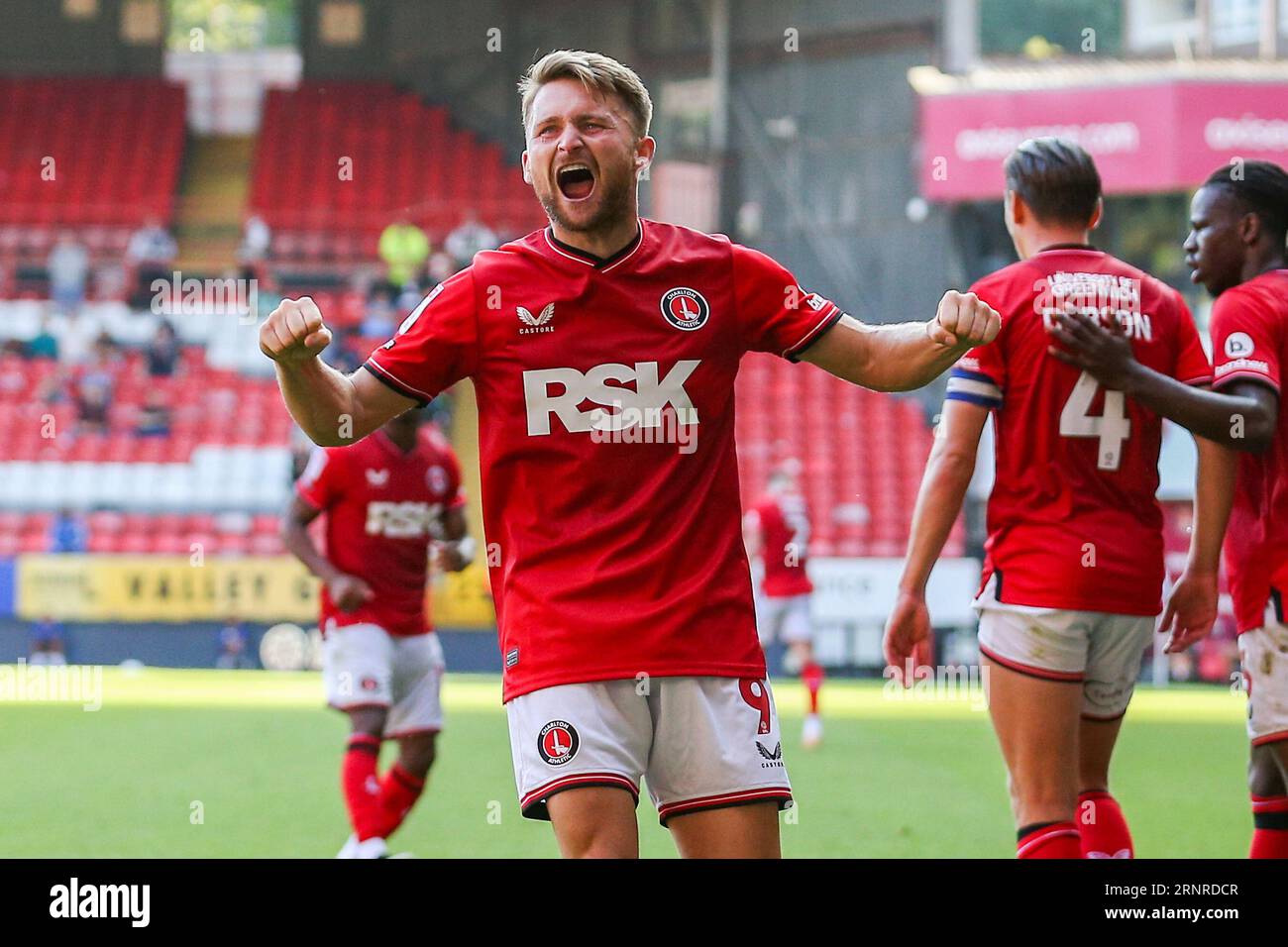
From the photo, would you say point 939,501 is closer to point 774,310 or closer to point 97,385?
point 774,310

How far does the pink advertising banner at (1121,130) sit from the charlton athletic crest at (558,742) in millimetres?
17949

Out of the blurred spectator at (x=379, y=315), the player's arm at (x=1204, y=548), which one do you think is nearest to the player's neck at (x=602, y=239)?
the player's arm at (x=1204, y=548)

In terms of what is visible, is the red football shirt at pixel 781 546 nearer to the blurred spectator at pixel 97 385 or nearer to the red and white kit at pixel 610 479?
the red and white kit at pixel 610 479

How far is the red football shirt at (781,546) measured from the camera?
13.7 metres

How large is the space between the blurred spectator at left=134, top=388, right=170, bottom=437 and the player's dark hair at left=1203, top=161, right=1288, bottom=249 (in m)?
19.1

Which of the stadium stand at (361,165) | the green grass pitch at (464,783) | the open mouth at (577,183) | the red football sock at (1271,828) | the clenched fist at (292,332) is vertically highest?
the stadium stand at (361,165)

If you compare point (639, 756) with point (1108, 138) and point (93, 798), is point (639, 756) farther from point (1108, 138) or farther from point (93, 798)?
point (1108, 138)

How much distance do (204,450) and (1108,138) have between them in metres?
12.2

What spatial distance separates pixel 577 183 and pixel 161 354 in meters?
20.1

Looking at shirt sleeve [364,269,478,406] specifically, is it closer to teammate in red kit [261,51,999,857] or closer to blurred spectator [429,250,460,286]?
teammate in red kit [261,51,999,857]

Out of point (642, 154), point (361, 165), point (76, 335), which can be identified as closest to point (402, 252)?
point (361, 165)

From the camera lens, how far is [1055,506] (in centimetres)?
448

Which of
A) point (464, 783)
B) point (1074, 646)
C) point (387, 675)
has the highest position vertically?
point (1074, 646)

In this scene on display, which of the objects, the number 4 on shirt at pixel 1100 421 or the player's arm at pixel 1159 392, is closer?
the player's arm at pixel 1159 392
